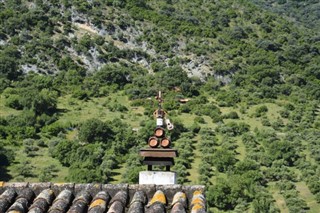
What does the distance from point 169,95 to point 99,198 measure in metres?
64.5

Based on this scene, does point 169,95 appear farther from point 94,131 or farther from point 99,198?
point 99,198

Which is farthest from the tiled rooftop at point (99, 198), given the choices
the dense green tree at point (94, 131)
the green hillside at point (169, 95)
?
the dense green tree at point (94, 131)

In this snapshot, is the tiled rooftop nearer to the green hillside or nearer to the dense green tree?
the green hillside

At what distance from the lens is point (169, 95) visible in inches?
2793

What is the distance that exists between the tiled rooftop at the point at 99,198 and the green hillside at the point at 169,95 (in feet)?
110

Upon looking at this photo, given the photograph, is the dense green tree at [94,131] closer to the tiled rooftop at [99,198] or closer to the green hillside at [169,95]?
the green hillside at [169,95]

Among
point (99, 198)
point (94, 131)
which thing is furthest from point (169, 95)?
point (99, 198)

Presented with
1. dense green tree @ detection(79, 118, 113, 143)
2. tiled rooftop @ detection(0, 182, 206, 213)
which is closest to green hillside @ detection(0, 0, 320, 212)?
dense green tree @ detection(79, 118, 113, 143)

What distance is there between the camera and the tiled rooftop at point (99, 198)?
618cm

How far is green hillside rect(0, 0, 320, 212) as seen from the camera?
44875 mm

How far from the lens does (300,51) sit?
92.3 m

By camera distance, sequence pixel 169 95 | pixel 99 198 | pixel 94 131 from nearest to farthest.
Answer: pixel 99 198 < pixel 94 131 < pixel 169 95

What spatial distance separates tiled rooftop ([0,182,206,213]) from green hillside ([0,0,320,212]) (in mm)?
33518

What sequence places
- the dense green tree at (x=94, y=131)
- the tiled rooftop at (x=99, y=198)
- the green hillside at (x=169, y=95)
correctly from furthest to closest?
1. the dense green tree at (x=94, y=131)
2. the green hillside at (x=169, y=95)
3. the tiled rooftop at (x=99, y=198)
